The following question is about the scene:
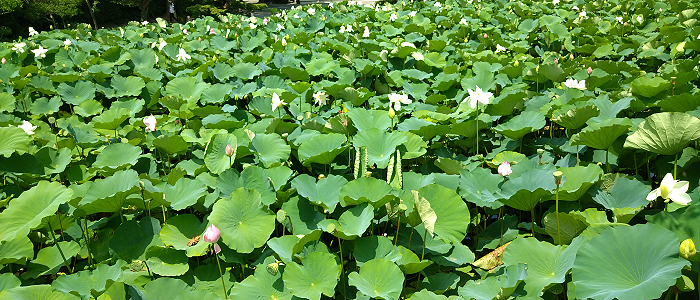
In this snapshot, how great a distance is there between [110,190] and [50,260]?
290mm

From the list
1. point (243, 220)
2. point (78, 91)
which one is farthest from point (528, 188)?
point (78, 91)

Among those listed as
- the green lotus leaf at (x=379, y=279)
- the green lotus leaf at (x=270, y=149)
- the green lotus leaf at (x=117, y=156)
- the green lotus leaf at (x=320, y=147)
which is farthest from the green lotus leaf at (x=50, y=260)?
the green lotus leaf at (x=379, y=279)

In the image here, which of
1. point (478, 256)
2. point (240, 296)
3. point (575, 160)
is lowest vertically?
point (478, 256)

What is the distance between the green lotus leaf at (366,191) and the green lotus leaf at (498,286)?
1.28ft

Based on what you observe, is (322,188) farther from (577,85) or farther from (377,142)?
(577,85)

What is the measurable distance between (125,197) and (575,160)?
65.7 inches

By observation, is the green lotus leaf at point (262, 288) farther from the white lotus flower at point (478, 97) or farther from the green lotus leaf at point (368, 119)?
the white lotus flower at point (478, 97)

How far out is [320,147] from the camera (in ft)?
5.93

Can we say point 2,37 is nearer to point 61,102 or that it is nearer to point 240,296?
point 61,102

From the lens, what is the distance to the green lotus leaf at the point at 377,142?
1780mm

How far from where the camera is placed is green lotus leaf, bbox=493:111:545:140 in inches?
74.4

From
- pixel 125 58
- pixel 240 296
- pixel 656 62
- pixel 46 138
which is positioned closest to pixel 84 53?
pixel 125 58

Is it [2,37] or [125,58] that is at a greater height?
[125,58]

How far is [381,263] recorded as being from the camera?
126 cm
